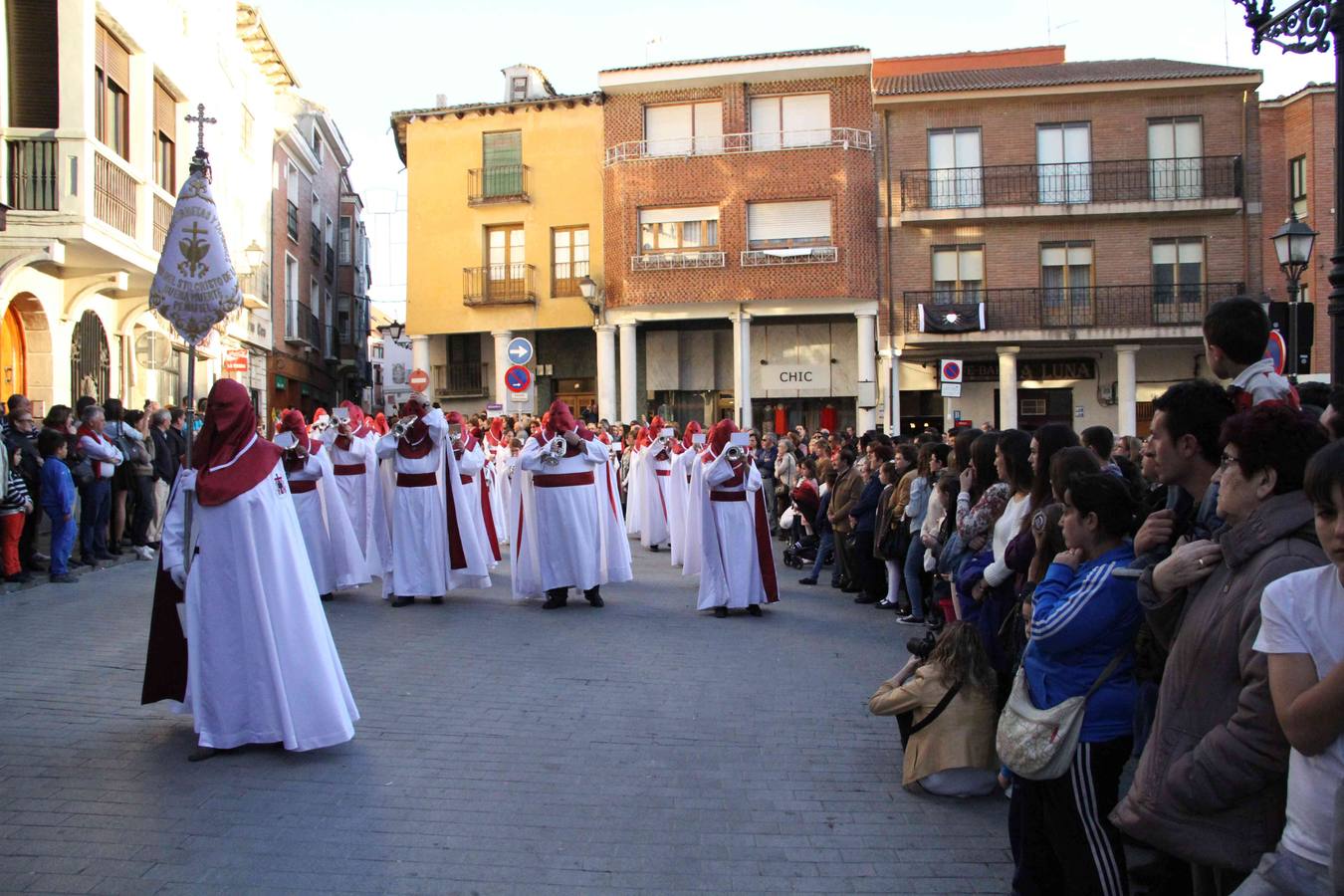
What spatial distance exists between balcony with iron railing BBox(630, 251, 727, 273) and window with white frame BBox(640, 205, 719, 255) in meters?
0.16

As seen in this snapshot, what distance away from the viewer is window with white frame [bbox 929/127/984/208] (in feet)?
103

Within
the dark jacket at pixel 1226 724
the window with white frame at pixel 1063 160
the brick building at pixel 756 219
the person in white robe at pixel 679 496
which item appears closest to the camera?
the dark jacket at pixel 1226 724

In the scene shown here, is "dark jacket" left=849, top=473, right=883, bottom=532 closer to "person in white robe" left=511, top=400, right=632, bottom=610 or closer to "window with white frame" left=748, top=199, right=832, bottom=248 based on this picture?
"person in white robe" left=511, top=400, right=632, bottom=610

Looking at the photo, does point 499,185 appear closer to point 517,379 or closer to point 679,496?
point 517,379

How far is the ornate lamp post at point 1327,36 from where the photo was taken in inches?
302

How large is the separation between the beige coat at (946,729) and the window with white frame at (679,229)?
26947 mm

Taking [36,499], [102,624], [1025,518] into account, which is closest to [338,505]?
[102,624]

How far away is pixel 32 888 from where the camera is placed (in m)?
4.31

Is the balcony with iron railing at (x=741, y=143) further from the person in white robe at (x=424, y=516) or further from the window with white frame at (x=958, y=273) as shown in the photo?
the person in white robe at (x=424, y=516)

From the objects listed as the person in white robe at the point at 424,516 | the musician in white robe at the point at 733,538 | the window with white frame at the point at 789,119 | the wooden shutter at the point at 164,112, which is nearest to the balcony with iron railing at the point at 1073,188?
the window with white frame at the point at 789,119

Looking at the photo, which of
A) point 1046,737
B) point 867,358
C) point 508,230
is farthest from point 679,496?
point 508,230

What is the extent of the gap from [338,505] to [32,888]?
7.71 m

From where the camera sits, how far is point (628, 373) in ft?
105

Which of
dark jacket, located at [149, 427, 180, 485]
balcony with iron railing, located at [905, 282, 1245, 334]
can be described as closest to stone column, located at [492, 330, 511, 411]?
balcony with iron railing, located at [905, 282, 1245, 334]
